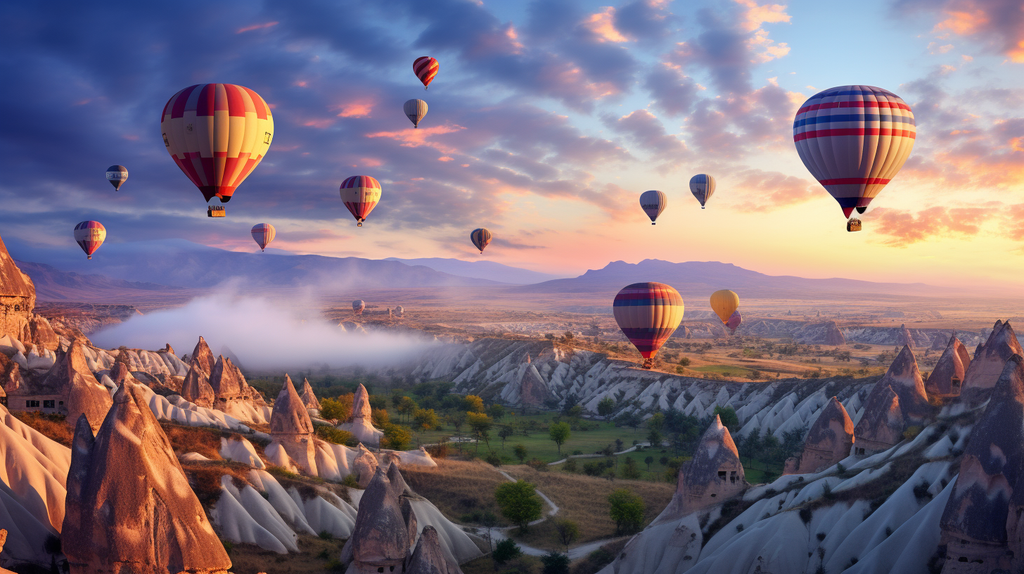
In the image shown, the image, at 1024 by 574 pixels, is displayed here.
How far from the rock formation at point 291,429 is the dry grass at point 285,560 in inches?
486

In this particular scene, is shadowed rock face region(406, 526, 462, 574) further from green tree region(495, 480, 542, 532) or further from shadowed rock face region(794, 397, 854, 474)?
shadowed rock face region(794, 397, 854, 474)

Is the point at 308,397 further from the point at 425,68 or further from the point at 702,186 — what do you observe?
Result: the point at 702,186

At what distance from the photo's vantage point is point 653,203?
7325 cm

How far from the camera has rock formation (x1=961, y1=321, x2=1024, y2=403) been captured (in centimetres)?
3175

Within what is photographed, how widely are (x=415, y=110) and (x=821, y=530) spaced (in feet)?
166

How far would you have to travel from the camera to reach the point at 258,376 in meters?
139

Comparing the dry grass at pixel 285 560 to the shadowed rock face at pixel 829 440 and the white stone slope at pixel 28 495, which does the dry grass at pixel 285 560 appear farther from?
the shadowed rock face at pixel 829 440

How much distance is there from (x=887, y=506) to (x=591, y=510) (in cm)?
2414

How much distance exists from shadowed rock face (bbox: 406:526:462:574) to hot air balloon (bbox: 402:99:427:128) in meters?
49.1

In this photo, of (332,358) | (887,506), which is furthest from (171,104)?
(332,358)

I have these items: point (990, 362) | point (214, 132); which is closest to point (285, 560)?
point (214, 132)

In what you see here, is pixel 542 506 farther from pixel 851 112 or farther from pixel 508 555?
pixel 851 112

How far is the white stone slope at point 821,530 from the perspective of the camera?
1009 inches

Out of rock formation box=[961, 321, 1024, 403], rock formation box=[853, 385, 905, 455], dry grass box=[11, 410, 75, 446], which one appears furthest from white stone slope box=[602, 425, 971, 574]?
dry grass box=[11, 410, 75, 446]
